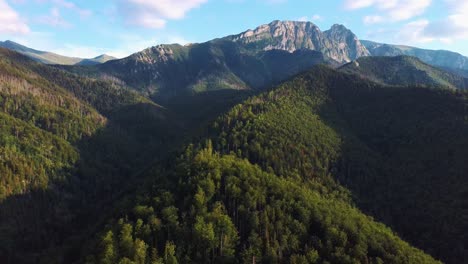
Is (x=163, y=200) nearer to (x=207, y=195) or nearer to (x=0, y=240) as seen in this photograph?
(x=207, y=195)

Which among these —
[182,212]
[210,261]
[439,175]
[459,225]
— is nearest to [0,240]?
[182,212]

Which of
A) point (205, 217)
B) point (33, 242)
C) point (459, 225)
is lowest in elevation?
point (33, 242)

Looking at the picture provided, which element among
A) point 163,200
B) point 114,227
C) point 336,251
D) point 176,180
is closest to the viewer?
point 336,251

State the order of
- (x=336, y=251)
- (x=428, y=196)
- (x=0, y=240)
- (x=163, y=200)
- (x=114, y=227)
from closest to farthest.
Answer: (x=336, y=251)
(x=114, y=227)
(x=163, y=200)
(x=0, y=240)
(x=428, y=196)

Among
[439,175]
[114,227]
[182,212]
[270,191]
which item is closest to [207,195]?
[182,212]

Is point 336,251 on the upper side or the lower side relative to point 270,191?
lower

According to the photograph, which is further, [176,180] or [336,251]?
[176,180]

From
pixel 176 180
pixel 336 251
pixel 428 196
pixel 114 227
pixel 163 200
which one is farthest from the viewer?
pixel 428 196

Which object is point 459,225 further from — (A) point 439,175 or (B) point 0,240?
(B) point 0,240

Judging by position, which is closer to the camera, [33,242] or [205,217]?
[205,217]
